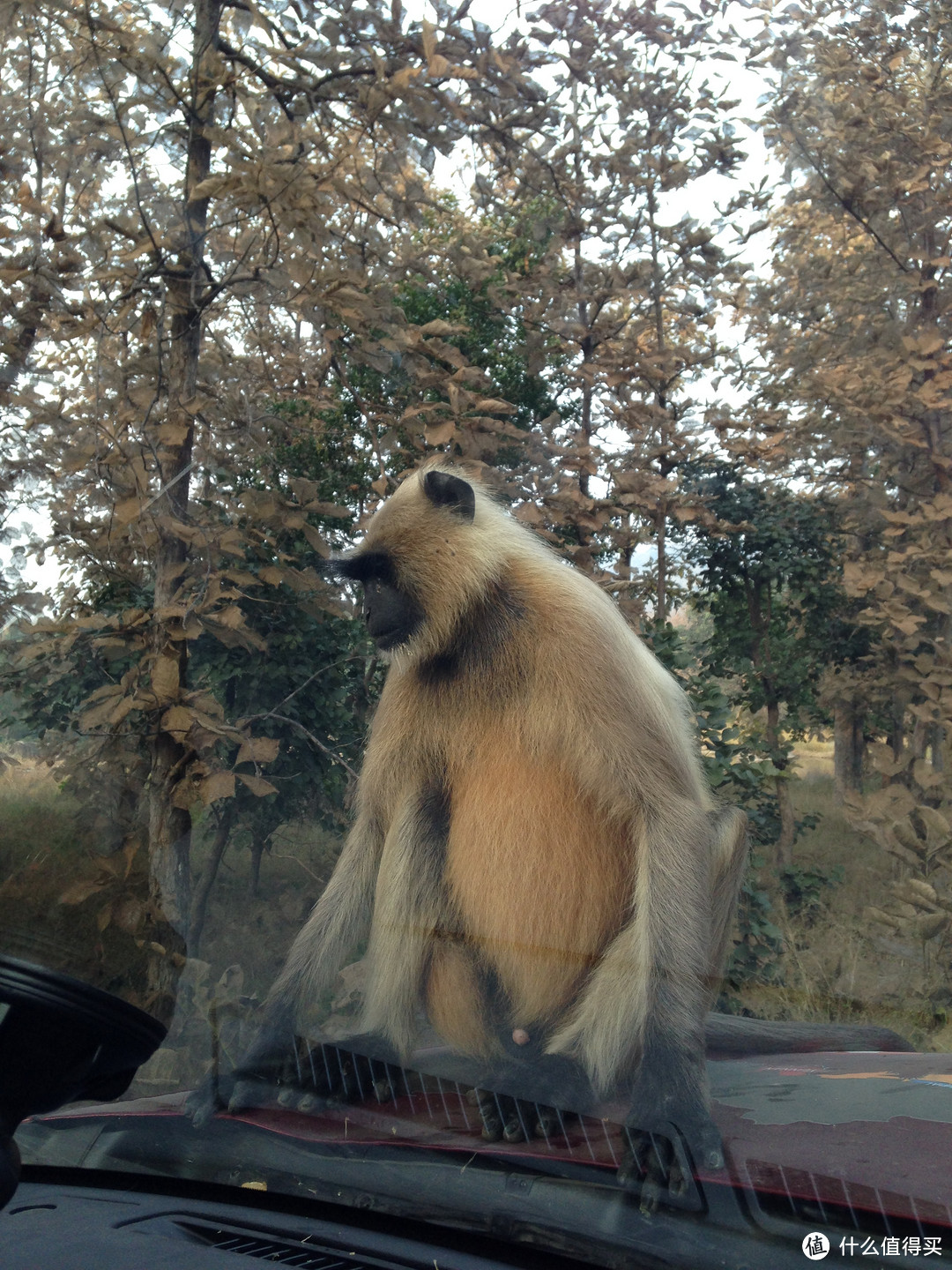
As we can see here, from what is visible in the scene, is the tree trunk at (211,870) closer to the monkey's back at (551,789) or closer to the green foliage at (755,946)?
the monkey's back at (551,789)

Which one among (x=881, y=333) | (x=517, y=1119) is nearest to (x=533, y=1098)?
(x=517, y=1119)

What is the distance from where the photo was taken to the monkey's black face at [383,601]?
3.14 m

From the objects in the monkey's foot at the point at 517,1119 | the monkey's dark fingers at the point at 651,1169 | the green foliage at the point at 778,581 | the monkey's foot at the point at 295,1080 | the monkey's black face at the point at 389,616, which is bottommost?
the monkey's foot at the point at 295,1080

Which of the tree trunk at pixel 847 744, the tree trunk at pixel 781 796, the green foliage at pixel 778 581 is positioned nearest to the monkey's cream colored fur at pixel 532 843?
the tree trunk at pixel 781 796

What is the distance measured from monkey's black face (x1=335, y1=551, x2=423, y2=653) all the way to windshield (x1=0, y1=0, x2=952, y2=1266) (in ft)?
0.05

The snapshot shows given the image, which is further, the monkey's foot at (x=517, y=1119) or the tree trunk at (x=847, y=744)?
the tree trunk at (x=847, y=744)

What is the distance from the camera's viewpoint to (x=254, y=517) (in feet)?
12.4

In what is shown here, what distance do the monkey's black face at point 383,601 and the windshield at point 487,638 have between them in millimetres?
14

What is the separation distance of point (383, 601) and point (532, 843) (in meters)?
0.91

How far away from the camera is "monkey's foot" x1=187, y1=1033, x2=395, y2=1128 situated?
8.13ft

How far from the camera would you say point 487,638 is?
3.09 metres

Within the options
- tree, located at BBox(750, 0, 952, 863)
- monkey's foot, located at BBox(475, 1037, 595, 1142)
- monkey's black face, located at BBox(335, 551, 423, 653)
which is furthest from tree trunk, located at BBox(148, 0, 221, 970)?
tree, located at BBox(750, 0, 952, 863)

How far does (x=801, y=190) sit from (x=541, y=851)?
473cm

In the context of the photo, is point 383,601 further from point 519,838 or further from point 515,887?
point 515,887
